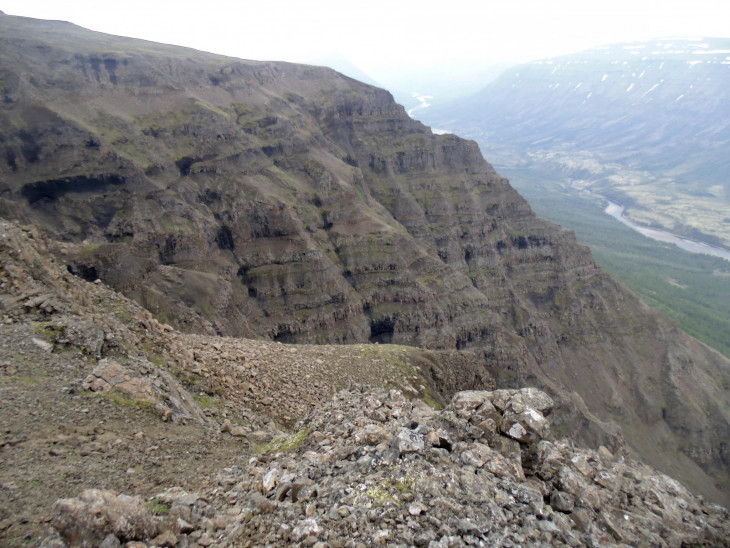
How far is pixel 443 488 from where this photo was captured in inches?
457

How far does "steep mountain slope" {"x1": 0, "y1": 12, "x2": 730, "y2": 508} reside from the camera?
209 feet

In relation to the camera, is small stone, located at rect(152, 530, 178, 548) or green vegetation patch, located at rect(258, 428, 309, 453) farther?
green vegetation patch, located at rect(258, 428, 309, 453)

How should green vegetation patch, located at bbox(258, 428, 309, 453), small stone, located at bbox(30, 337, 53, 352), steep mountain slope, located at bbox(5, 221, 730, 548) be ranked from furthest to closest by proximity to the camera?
small stone, located at bbox(30, 337, 53, 352) < green vegetation patch, located at bbox(258, 428, 309, 453) < steep mountain slope, located at bbox(5, 221, 730, 548)

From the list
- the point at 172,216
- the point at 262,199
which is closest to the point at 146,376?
the point at 172,216

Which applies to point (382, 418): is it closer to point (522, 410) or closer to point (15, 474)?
point (522, 410)

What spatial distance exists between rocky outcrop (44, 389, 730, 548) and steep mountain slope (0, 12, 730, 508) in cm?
4051

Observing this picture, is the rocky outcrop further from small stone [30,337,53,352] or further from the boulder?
small stone [30,337,53,352]

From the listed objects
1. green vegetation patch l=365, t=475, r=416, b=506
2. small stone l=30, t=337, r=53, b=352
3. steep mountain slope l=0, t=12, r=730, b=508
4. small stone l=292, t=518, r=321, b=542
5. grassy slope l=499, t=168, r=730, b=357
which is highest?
green vegetation patch l=365, t=475, r=416, b=506

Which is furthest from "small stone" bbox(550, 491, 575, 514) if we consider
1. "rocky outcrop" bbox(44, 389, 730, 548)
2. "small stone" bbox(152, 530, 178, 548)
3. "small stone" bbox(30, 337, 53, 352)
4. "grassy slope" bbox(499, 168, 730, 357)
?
"grassy slope" bbox(499, 168, 730, 357)

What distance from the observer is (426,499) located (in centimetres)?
1122

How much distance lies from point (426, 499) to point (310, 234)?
227 feet

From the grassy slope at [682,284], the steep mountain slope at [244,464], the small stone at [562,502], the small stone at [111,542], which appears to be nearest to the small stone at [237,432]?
the steep mountain slope at [244,464]

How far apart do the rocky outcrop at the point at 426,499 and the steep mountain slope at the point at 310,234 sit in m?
40.5

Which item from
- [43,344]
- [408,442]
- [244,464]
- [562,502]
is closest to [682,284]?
[562,502]
